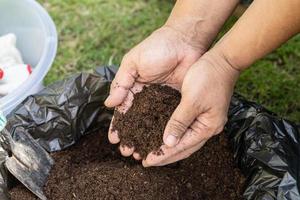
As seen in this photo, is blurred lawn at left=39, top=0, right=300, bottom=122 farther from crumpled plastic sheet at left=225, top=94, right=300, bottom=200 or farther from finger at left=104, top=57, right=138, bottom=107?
finger at left=104, top=57, right=138, bottom=107

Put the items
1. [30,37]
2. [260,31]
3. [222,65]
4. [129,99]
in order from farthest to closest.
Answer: [30,37], [129,99], [222,65], [260,31]

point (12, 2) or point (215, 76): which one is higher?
point (215, 76)

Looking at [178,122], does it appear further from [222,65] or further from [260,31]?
[260,31]

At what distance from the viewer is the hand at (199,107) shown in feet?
3.74

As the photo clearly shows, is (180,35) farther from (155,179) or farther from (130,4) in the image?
(130,4)

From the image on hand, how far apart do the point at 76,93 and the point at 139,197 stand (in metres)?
0.37

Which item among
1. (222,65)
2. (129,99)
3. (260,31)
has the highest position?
(260,31)

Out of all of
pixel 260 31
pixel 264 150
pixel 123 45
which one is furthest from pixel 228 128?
pixel 123 45

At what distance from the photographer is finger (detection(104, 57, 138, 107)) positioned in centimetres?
127

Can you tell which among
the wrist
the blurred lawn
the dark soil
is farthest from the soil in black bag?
the blurred lawn

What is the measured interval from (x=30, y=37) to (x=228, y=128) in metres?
0.77

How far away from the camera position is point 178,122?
3.75 feet

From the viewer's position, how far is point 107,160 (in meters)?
1.36

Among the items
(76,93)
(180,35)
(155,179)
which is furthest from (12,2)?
(155,179)
